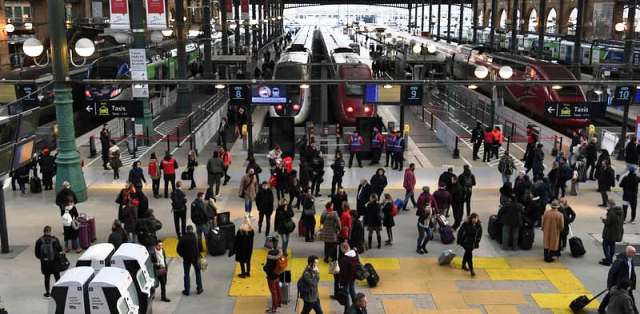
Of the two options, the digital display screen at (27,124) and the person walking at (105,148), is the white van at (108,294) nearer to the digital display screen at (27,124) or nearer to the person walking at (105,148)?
the digital display screen at (27,124)

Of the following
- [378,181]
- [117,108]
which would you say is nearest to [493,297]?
[378,181]

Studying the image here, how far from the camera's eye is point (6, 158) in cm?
1306

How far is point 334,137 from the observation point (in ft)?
82.8

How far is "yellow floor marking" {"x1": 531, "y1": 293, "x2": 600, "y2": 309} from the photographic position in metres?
10.8

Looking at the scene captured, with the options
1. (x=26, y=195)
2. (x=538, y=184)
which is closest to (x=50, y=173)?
(x=26, y=195)

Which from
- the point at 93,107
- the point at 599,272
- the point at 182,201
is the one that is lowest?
the point at 599,272

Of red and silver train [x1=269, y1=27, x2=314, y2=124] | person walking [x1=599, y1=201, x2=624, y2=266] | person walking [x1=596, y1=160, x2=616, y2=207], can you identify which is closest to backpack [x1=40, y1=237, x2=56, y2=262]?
person walking [x1=599, y1=201, x2=624, y2=266]

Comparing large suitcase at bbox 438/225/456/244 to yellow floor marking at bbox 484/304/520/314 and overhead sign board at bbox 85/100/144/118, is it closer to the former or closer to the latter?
yellow floor marking at bbox 484/304/520/314

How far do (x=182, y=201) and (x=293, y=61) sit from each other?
1807cm

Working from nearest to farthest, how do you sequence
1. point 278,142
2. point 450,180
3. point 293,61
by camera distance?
point 450,180
point 278,142
point 293,61

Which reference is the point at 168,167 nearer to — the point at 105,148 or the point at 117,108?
the point at 117,108

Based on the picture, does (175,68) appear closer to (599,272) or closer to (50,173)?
(50,173)

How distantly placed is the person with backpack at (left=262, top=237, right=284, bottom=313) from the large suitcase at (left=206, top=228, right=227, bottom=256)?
110 inches

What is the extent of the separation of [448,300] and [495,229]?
3.58 m
